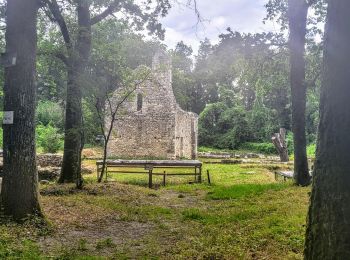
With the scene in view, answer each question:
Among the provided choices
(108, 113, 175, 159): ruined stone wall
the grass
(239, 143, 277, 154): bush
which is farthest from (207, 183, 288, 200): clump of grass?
(239, 143, 277, 154): bush

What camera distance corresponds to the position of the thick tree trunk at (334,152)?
3777 millimetres

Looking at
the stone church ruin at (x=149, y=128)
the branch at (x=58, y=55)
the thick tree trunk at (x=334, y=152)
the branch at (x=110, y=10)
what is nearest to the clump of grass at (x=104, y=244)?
the thick tree trunk at (x=334, y=152)

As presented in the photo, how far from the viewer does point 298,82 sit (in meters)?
14.4

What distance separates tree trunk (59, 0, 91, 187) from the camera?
13.3 meters

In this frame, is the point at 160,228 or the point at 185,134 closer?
the point at 160,228

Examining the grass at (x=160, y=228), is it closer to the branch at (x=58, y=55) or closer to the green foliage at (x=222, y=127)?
the branch at (x=58, y=55)

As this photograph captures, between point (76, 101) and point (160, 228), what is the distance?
6.71m

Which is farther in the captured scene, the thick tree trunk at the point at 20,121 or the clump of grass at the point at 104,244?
the thick tree trunk at the point at 20,121

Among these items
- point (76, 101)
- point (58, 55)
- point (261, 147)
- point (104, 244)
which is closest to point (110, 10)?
point (58, 55)

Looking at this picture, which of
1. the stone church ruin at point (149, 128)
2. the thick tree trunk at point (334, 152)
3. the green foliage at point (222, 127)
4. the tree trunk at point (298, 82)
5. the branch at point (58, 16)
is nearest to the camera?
the thick tree trunk at point (334, 152)

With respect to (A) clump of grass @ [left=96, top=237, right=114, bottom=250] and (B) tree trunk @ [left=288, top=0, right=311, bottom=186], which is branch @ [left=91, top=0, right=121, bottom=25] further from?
(A) clump of grass @ [left=96, top=237, right=114, bottom=250]

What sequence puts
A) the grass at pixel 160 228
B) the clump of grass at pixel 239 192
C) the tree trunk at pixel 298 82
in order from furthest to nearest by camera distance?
1. the tree trunk at pixel 298 82
2. the clump of grass at pixel 239 192
3. the grass at pixel 160 228

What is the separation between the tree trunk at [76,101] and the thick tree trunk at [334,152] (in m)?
10.1

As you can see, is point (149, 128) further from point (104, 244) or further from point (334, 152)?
point (334, 152)
